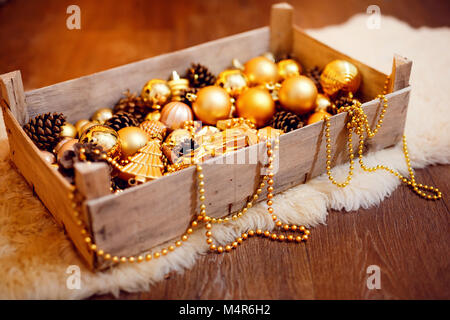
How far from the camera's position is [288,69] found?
152 centimetres

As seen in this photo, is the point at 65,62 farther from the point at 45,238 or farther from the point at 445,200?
the point at 445,200

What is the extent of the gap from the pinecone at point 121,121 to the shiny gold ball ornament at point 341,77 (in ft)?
2.00

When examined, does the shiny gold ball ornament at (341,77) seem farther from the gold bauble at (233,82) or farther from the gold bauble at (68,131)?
the gold bauble at (68,131)

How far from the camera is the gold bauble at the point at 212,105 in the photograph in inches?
51.3

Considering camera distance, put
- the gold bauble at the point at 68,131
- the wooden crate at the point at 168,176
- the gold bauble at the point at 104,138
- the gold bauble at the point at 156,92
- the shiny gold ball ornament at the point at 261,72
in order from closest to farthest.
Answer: the wooden crate at the point at 168,176, the gold bauble at the point at 104,138, the gold bauble at the point at 68,131, the gold bauble at the point at 156,92, the shiny gold ball ornament at the point at 261,72

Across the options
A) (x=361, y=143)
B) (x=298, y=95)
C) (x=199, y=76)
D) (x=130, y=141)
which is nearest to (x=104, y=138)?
(x=130, y=141)

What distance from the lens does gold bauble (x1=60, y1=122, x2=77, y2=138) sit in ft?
4.09

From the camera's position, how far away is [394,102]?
1258mm

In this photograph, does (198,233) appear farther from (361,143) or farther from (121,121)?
(361,143)

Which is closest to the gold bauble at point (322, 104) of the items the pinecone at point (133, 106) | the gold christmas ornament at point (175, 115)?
the gold christmas ornament at point (175, 115)

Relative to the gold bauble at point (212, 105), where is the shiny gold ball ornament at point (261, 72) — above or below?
above

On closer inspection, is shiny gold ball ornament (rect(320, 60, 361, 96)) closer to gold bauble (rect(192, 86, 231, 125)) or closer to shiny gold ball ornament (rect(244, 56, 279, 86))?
shiny gold ball ornament (rect(244, 56, 279, 86))

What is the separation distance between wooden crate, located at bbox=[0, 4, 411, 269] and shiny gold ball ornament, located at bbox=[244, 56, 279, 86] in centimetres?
12
